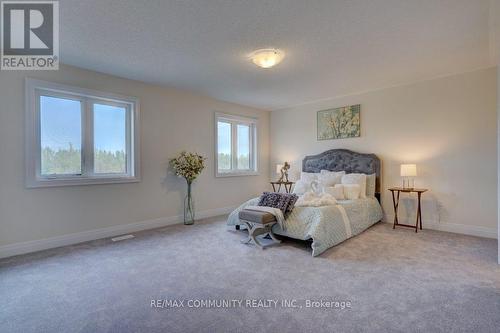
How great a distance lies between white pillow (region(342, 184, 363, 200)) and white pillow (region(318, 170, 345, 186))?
39cm

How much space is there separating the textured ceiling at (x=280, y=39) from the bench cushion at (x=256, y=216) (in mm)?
2117

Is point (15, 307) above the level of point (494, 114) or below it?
below

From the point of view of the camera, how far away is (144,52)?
317 cm

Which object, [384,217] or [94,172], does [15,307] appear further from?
[384,217]

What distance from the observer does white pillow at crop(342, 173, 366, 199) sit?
4.53 meters

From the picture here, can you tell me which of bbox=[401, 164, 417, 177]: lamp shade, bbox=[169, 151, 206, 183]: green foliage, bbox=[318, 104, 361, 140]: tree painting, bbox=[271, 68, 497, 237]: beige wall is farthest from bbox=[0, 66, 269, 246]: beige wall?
bbox=[401, 164, 417, 177]: lamp shade

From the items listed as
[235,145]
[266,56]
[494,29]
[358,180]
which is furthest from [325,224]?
[235,145]

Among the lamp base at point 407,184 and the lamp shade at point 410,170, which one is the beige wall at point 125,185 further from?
the lamp shade at point 410,170

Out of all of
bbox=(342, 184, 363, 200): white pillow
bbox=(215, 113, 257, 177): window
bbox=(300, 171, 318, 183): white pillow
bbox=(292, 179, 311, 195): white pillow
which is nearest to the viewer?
bbox=(342, 184, 363, 200): white pillow

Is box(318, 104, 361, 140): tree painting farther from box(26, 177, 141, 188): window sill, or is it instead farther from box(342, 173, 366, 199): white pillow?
box(26, 177, 141, 188): window sill

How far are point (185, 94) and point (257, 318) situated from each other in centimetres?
423

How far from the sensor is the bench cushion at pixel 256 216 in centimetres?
336

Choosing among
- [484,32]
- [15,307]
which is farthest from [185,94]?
[484,32]

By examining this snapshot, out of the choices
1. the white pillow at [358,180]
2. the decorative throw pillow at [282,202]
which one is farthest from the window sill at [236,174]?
the white pillow at [358,180]
